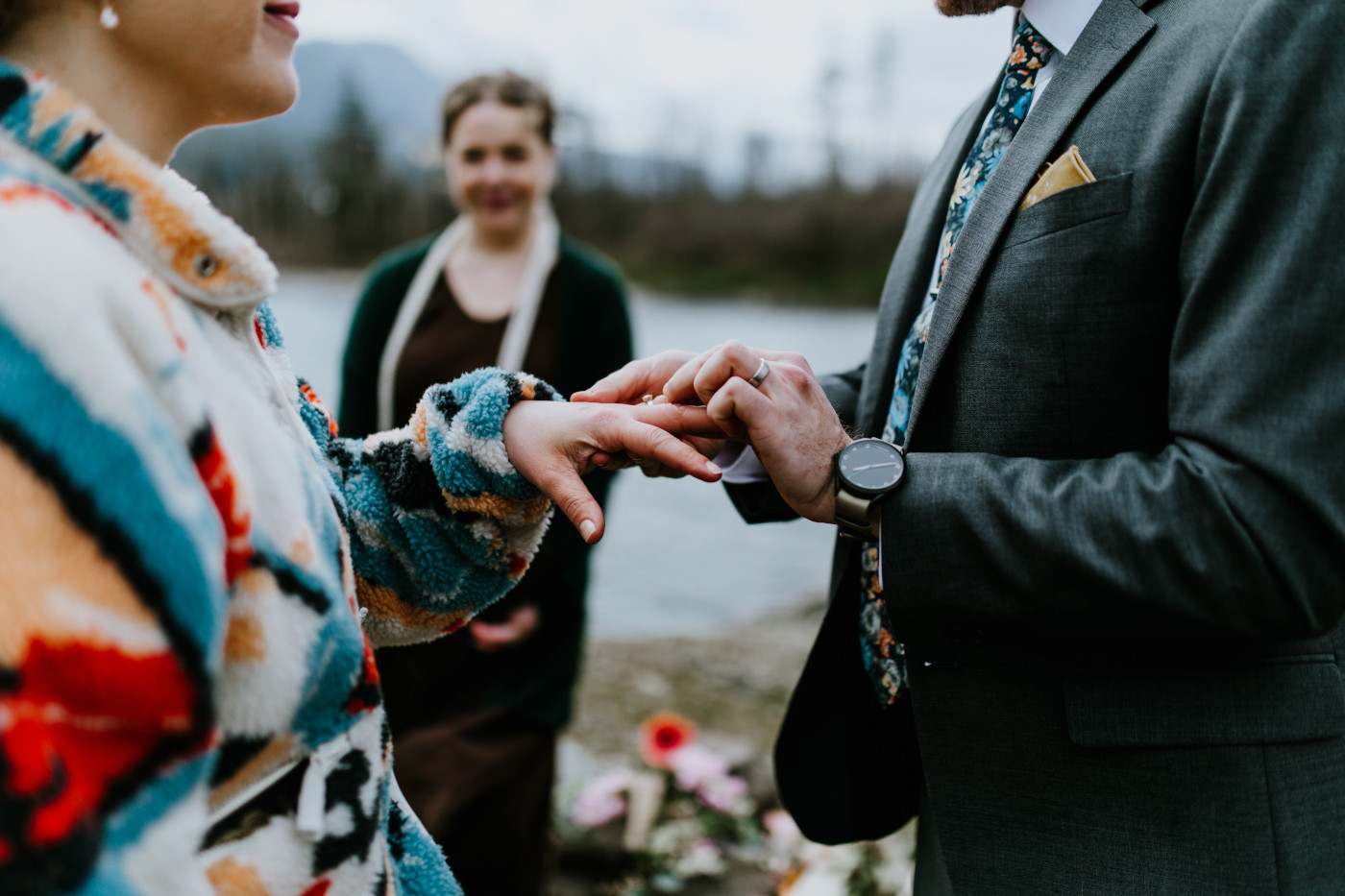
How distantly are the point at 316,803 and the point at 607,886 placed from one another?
2.48 meters

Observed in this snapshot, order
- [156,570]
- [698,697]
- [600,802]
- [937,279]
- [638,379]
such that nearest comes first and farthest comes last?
[156,570] → [937,279] → [638,379] → [600,802] → [698,697]

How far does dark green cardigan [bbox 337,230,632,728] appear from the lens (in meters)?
2.84

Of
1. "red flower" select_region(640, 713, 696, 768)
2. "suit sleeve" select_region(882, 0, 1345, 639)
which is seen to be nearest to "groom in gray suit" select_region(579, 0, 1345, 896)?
"suit sleeve" select_region(882, 0, 1345, 639)

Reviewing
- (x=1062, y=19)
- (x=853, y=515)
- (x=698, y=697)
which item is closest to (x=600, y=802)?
(x=698, y=697)

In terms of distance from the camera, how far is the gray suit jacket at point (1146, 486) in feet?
3.64

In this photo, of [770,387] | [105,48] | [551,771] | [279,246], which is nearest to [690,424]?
[770,387]

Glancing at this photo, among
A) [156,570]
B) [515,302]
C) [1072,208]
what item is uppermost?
[1072,208]

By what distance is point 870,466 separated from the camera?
54.1 inches

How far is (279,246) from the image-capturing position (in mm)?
43094

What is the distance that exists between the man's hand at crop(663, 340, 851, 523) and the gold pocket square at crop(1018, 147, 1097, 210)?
433 mm

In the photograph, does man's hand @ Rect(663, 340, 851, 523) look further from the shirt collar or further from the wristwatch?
the shirt collar

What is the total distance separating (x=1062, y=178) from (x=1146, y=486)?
46 cm

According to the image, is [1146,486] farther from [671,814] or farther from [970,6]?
[671,814]

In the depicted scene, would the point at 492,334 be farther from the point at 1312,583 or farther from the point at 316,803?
the point at 1312,583
